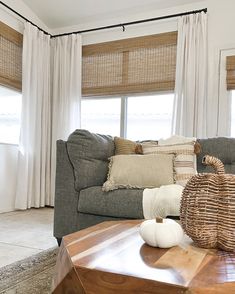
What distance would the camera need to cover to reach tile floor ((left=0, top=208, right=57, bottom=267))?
2.05m

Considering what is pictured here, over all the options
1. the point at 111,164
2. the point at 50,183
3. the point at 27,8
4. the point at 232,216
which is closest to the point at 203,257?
the point at 232,216

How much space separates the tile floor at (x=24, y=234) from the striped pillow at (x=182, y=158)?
41.6 inches

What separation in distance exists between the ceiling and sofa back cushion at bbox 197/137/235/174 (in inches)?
78.4

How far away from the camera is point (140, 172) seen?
2.24 meters

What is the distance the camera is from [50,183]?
4148 mm

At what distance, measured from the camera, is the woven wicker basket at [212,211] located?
0.89 meters

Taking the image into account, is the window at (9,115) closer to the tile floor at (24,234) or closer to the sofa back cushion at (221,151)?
the tile floor at (24,234)

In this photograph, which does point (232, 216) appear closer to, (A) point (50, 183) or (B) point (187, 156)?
(B) point (187, 156)

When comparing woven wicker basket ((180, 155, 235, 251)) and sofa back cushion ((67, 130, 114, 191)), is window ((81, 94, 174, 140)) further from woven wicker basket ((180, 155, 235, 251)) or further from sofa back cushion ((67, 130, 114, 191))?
woven wicker basket ((180, 155, 235, 251))

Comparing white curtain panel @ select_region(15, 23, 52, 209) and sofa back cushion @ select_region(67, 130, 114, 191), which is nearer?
sofa back cushion @ select_region(67, 130, 114, 191)

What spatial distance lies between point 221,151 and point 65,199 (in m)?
1.26

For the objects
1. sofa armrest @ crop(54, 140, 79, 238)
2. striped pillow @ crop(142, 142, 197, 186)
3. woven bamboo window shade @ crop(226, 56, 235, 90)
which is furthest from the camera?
woven bamboo window shade @ crop(226, 56, 235, 90)

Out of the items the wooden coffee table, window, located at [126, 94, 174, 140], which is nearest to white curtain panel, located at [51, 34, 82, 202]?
window, located at [126, 94, 174, 140]

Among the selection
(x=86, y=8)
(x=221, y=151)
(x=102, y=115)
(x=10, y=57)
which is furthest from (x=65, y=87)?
(x=221, y=151)
